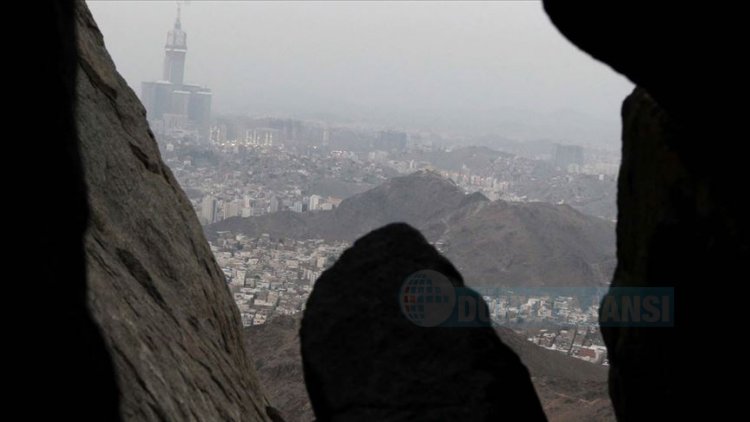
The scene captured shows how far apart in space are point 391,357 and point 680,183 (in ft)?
9.60

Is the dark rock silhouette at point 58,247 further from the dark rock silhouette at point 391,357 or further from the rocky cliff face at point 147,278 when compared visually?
the dark rock silhouette at point 391,357

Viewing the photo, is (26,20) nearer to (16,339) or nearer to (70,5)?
(70,5)

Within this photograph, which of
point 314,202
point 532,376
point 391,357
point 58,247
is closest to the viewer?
point 391,357

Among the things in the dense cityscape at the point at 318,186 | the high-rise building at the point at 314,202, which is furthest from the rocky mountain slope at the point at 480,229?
the high-rise building at the point at 314,202

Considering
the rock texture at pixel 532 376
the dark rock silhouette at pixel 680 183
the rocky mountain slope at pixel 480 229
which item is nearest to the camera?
the dark rock silhouette at pixel 680 183

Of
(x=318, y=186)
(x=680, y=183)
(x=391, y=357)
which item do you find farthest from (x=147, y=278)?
(x=318, y=186)

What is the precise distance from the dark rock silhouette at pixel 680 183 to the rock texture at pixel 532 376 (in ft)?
74.5

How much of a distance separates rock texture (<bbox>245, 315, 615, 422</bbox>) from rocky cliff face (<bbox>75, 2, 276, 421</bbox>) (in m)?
16.3

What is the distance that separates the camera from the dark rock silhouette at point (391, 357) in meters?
8.88

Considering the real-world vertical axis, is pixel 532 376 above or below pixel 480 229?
below

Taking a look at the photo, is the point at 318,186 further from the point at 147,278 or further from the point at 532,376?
the point at 147,278

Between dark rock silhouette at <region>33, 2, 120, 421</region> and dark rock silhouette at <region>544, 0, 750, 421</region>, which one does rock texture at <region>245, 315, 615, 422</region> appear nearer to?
dark rock silhouette at <region>33, 2, 120, 421</region>

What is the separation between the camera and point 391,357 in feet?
29.7

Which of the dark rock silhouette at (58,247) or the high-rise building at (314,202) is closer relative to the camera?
the dark rock silhouette at (58,247)
